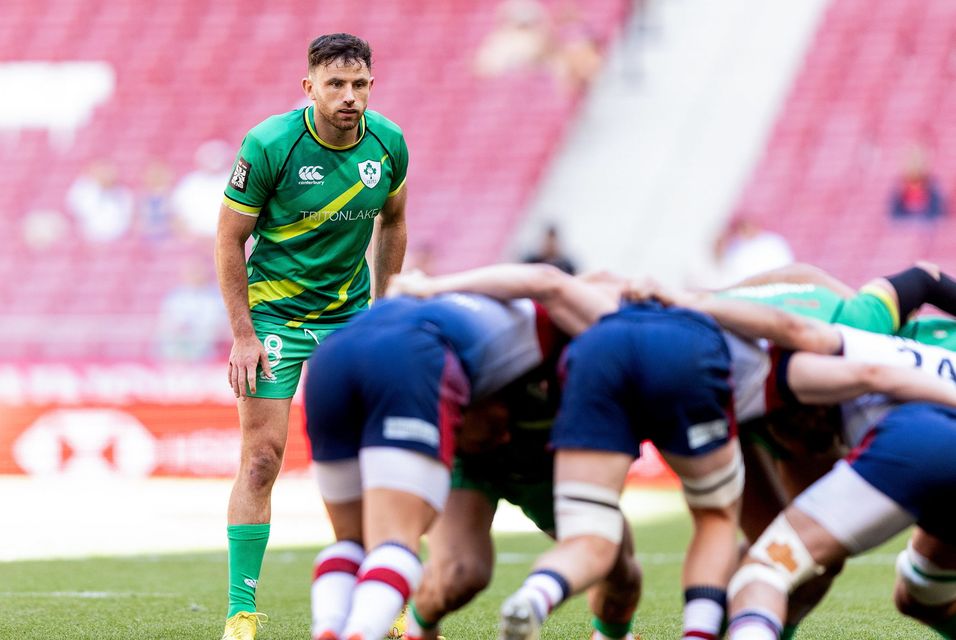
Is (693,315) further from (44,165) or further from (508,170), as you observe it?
(44,165)

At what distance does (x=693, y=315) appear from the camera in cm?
430

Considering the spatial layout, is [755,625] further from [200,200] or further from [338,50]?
[200,200]

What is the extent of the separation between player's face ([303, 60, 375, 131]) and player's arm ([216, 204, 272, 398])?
Answer: 524mm

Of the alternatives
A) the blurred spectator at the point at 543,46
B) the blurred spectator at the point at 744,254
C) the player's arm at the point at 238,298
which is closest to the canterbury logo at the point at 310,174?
the player's arm at the point at 238,298

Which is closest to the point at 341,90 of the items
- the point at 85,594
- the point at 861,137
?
the point at 85,594

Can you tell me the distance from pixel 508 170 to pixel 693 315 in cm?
1368

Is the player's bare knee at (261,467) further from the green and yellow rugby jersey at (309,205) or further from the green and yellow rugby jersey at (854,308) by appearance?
the green and yellow rugby jersey at (854,308)

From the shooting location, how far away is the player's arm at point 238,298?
577cm

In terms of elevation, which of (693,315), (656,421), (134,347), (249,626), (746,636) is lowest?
(134,347)

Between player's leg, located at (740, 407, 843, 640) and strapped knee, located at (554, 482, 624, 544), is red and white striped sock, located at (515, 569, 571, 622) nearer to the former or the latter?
strapped knee, located at (554, 482, 624, 544)

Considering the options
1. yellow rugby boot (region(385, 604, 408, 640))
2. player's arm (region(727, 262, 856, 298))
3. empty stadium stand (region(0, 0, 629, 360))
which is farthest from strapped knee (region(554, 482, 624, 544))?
empty stadium stand (region(0, 0, 629, 360))

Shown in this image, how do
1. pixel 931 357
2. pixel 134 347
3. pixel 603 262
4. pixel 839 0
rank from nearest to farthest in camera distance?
pixel 931 357
pixel 134 347
pixel 603 262
pixel 839 0

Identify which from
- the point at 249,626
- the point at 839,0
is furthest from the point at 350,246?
the point at 839,0

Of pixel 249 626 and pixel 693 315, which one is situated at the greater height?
pixel 693 315
